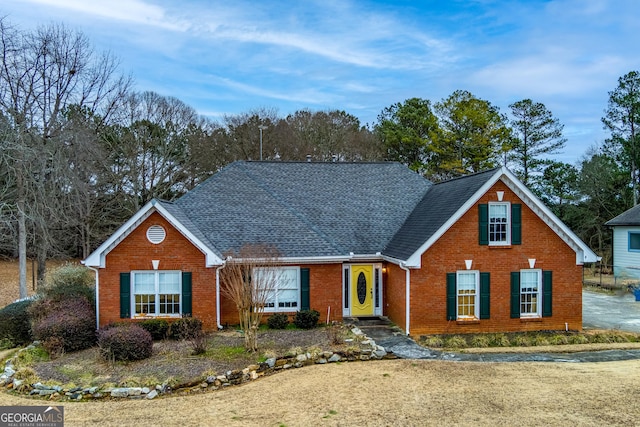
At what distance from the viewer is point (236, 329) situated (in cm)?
1712

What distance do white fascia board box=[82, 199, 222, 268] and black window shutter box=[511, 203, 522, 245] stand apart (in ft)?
35.3

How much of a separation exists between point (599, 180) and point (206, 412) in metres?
39.7

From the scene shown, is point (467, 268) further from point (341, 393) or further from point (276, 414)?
point (276, 414)

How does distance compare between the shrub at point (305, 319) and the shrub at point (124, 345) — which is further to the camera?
the shrub at point (305, 319)

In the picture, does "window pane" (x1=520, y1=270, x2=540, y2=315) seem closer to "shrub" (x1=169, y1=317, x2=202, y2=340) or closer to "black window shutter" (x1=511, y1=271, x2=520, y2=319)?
"black window shutter" (x1=511, y1=271, x2=520, y2=319)

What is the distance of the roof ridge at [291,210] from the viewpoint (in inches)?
749

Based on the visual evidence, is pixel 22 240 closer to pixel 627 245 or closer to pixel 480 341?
pixel 480 341

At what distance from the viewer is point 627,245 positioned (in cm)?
3044

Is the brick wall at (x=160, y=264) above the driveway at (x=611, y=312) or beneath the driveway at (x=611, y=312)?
above

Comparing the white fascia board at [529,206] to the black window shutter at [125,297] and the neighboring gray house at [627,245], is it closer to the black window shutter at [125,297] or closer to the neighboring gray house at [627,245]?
the black window shutter at [125,297]

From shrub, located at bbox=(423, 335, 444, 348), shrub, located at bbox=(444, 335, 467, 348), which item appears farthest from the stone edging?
shrub, located at bbox=(444, 335, 467, 348)

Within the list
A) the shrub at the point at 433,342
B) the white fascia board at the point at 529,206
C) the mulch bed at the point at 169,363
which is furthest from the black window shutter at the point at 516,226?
the mulch bed at the point at 169,363

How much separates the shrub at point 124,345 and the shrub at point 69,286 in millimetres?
4341

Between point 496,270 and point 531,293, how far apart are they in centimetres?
169
